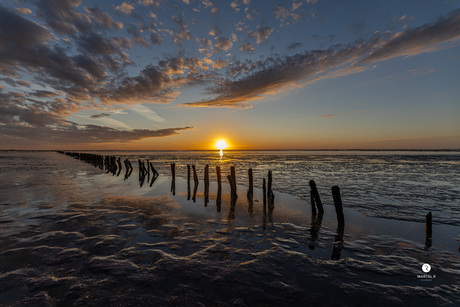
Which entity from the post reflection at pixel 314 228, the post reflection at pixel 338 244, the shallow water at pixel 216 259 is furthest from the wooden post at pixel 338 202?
the post reflection at pixel 314 228

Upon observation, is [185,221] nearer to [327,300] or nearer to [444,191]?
[327,300]

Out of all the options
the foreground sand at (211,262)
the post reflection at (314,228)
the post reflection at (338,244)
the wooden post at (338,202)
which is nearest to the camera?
the foreground sand at (211,262)

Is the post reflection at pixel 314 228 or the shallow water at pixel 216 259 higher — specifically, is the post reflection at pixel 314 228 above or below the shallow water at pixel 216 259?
below

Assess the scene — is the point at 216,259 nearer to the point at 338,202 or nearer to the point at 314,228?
the point at 314,228

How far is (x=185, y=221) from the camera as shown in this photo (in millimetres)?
9695

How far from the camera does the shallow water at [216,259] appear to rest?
181 inches


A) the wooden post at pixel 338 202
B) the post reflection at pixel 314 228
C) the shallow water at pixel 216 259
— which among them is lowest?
the post reflection at pixel 314 228

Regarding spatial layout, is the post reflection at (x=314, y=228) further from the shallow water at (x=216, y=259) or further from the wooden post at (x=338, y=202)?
A: the wooden post at (x=338, y=202)

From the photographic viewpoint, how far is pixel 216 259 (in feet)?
20.2

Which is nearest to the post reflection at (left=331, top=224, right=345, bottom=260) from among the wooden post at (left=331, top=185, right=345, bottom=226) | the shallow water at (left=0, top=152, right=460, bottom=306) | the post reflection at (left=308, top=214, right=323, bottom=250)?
the shallow water at (left=0, top=152, right=460, bottom=306)

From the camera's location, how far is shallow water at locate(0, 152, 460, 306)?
4590mm

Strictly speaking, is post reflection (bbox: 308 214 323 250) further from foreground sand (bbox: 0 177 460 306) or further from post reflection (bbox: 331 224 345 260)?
post reflection (bbox: 331 224 345 260)

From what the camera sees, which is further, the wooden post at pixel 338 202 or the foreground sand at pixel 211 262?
the wooden post at pixel 338 202

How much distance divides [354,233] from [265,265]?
491cm
